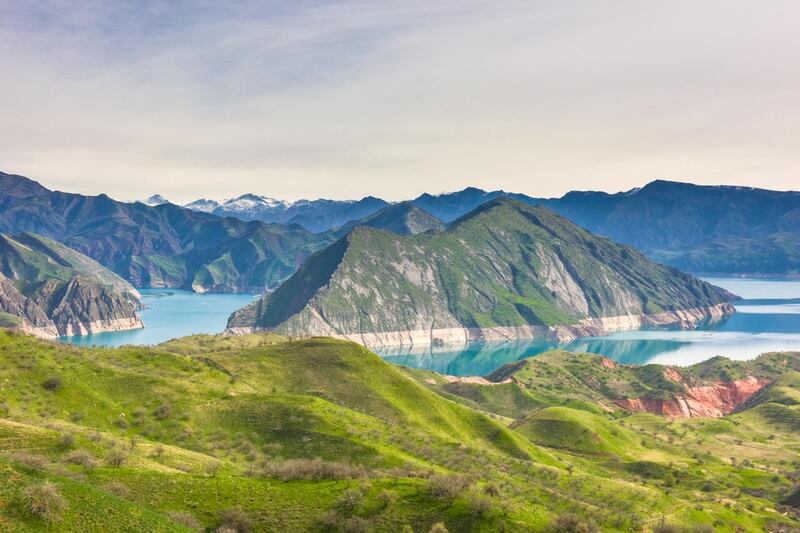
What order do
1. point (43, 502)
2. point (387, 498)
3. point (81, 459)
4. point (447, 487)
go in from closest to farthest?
point (43, 502) < point (387, 498) < point (447, 487) < point (81, 459)

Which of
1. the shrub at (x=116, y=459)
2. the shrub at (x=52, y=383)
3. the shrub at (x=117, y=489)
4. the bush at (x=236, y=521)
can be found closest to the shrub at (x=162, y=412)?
the shrub at (x=52, y=383)

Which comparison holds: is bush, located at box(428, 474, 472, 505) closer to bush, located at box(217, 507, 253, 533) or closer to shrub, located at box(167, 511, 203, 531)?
bush, located at box(217, 507, 253, 533)

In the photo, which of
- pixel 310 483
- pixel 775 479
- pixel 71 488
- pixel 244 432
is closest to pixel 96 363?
pixel 244 432

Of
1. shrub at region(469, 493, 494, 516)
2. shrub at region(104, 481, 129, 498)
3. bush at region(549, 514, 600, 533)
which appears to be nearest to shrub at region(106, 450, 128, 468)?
shrub at region(104, 481, 129, 498)

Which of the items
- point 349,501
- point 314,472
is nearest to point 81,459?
point 314,472

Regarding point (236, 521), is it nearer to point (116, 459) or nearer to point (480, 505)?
point (116, 459)

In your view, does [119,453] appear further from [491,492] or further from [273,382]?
[273,382]
